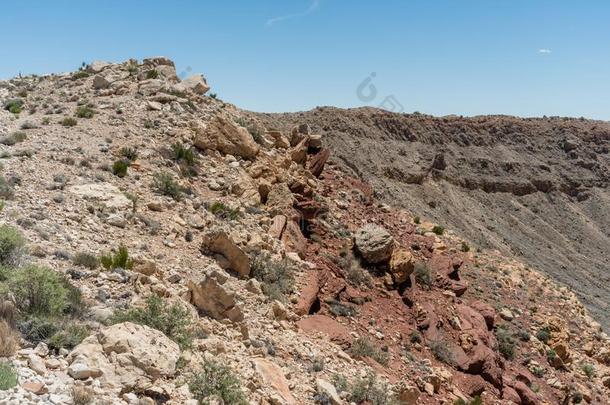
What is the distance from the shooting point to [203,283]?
29.4ft

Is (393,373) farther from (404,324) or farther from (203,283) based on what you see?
(203,283)

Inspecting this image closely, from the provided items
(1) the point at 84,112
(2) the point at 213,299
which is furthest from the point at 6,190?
(1) the point at 84,112

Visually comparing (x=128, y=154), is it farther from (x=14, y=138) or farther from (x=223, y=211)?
(x=223, y=211)

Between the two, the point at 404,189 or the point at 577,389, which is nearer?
the point at 577,389

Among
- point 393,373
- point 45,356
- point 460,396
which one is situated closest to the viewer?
point 45,356

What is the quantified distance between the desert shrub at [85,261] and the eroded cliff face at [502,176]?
34.8m

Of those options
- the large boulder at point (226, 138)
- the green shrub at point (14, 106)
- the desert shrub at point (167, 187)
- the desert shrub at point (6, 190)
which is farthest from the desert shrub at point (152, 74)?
the desert shrub at point (6, 190)

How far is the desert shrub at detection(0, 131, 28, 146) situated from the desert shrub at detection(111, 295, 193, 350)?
762 centimetres

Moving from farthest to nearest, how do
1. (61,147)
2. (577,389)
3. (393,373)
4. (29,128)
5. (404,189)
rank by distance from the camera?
1. (404,189)
2. (577,389)
3. (29,128)
4. (61,147)
5. (393,373)

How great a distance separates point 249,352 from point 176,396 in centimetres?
237

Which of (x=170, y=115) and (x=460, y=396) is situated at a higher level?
(x=170, y=115)

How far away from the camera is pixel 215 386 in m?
6.42

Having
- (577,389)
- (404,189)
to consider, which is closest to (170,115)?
(577,389)

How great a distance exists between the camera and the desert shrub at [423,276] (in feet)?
50.6
